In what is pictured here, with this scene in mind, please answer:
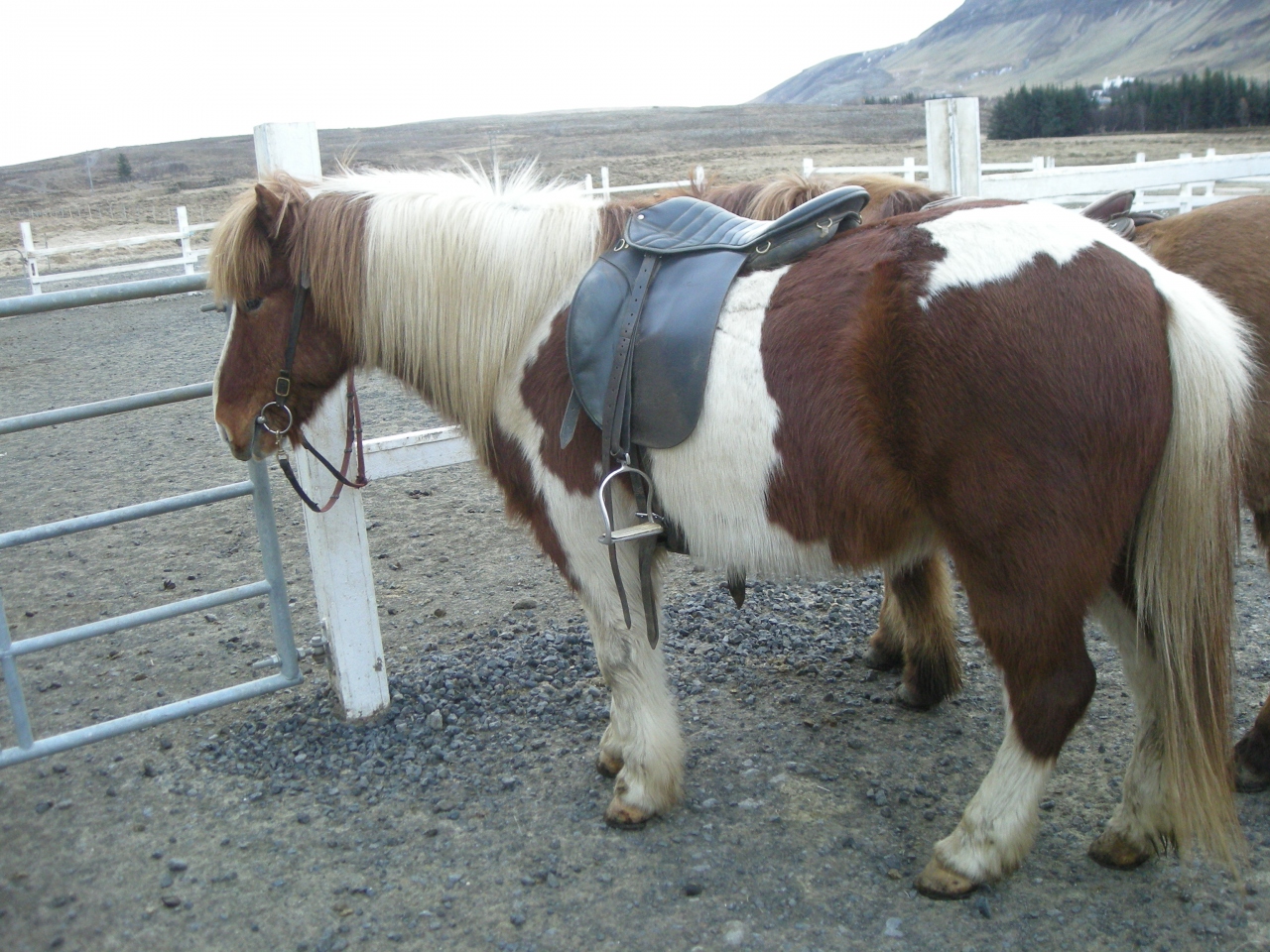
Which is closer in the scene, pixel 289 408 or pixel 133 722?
pixel 289 408

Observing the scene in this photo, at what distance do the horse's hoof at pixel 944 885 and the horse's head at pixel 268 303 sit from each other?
7.01ft

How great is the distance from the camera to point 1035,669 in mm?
2158

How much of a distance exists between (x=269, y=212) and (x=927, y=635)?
2.43m

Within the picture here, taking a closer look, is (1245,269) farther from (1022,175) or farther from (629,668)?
(1022,175)

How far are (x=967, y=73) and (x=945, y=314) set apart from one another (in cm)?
18231

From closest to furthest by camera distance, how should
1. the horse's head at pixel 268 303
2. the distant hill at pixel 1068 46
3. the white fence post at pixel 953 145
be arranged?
the horse's head at pixel 268 303, the white fence post at pixel 953 145, the distant hill at pixel 1068 46

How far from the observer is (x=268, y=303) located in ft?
8.79

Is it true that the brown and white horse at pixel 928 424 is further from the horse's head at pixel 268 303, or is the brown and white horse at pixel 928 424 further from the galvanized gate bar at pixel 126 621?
the galvanized gate bar at pixel 126 621

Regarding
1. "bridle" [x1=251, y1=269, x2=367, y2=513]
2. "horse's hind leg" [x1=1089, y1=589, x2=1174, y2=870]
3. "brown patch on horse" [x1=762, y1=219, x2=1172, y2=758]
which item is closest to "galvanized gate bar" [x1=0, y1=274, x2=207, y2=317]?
"bridle" [x1=251, y1=269, x2=367, y2=513]

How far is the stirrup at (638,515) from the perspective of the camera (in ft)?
7.89

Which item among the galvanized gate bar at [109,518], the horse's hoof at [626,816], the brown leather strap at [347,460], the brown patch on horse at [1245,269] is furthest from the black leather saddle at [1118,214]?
the galvanized gate bar at [109,518]

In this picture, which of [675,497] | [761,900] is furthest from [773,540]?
[761,900]

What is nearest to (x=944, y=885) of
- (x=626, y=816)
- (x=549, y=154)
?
(x=626, y=816)

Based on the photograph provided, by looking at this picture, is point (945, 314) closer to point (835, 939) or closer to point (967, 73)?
point (835, 939)
